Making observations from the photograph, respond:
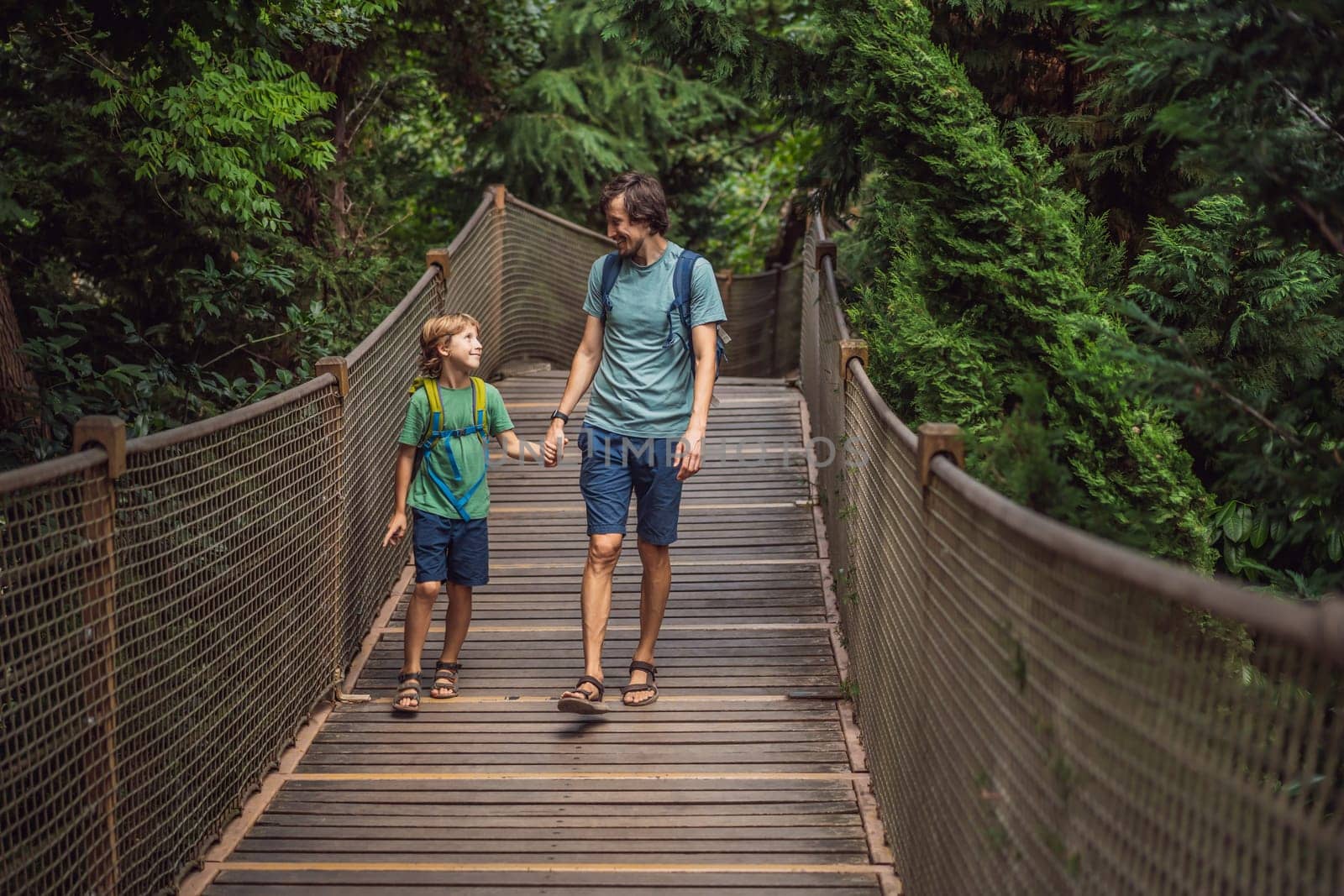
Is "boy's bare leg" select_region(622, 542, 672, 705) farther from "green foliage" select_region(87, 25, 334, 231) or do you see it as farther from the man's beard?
"green foliage" select_region(87, 25, 334, 231)

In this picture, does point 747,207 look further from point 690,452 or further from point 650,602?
point 690,452

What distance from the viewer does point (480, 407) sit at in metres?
4.83

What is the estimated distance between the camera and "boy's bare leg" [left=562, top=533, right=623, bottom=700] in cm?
454

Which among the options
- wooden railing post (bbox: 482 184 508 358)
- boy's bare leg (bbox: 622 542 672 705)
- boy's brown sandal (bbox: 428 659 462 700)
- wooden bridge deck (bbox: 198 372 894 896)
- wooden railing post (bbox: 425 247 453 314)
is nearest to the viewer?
wooden bridge deck (bbox: 198 372 894 896)

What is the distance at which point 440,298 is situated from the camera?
7008 millimetres

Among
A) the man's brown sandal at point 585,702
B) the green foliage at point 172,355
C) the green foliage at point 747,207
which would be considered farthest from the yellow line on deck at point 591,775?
the green foliage at point 747,207

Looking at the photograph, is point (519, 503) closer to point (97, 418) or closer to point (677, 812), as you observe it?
point (677, 812)

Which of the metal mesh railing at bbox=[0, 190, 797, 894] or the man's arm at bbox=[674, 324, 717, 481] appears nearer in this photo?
the metal mesh railing at bbox=[0, 190, 797, 894]

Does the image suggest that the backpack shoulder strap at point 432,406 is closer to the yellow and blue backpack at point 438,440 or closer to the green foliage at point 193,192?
the yellow and blue backpack at point 438,440

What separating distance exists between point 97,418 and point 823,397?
4.03m

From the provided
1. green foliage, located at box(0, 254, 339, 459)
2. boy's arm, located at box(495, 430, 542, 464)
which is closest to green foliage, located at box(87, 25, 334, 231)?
green foliage, located at box(0, 254, 339, 459)

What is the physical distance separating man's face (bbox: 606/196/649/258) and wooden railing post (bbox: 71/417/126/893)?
6.04 ft

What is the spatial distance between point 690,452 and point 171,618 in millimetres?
1723

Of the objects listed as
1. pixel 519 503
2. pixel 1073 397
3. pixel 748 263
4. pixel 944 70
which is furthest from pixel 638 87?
pixel 1073 397
